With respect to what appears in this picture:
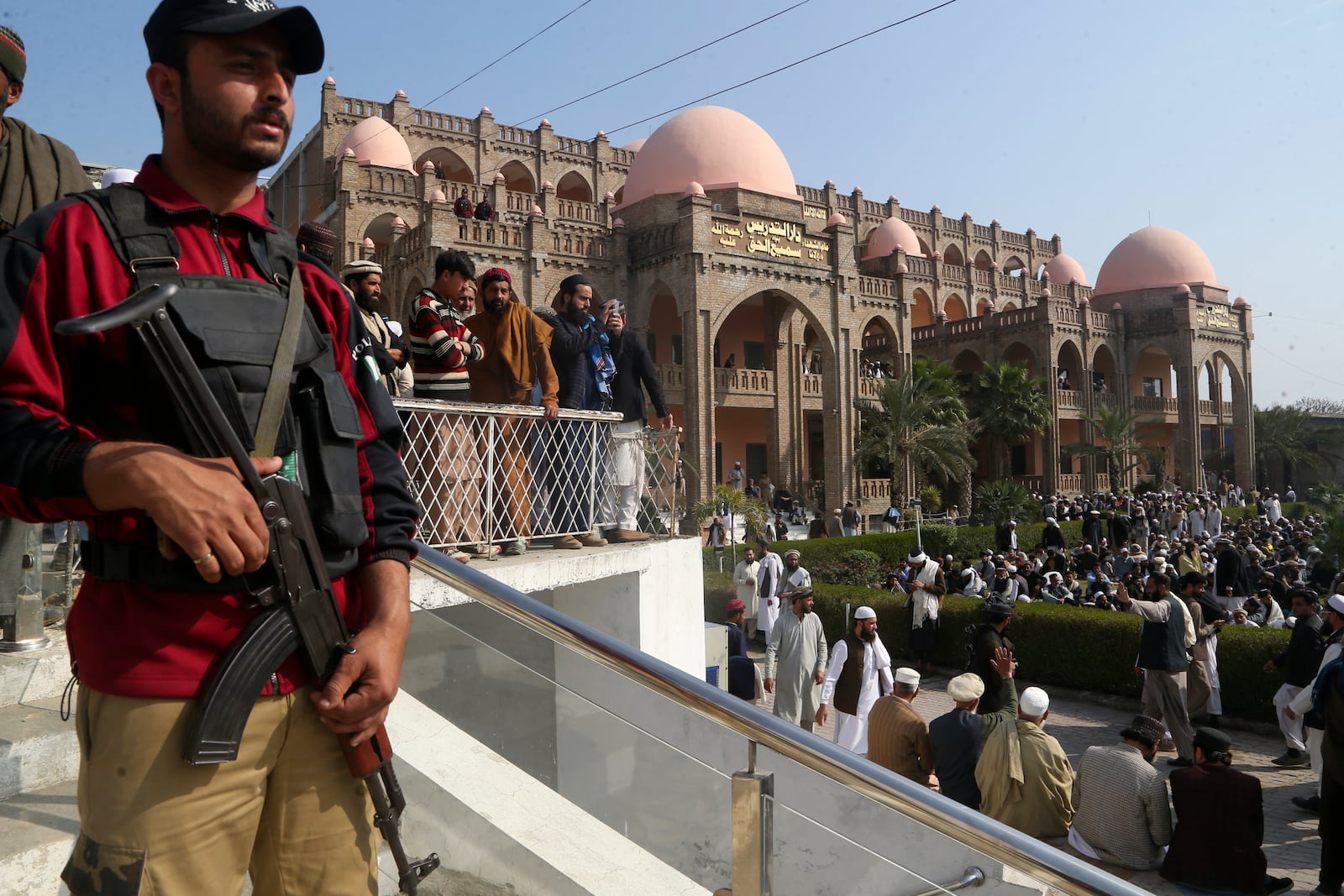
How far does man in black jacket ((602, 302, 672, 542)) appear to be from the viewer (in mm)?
6575

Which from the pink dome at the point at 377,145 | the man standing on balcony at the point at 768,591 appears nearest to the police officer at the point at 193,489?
the man standing on balcony at the point at 768,591

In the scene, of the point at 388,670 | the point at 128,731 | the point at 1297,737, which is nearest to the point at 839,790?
the point at 388,670

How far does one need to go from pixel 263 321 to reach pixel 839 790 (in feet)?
6.20

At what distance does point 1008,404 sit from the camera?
28625 millimetres

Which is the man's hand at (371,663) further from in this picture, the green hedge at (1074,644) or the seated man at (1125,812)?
the green hedge at (1074,644)

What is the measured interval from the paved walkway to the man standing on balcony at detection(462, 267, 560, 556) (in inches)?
163

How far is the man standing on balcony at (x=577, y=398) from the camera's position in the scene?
6168 mm

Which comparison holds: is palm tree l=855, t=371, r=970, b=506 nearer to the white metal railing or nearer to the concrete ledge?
the white metal railing

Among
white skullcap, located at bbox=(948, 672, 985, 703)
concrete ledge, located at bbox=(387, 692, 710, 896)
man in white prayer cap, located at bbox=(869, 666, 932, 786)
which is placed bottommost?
man in white prayer cap, located at bbox=(869, 666, 932, 786)

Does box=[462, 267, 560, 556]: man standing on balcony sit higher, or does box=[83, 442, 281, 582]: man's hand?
box=[462, 267, 560, 556]: man standing on balcony

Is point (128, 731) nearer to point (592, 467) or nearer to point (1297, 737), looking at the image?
point (592, 467)

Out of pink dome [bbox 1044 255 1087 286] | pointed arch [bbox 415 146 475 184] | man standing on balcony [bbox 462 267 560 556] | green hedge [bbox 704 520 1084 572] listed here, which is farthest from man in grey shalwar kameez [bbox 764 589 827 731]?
pink dome [bbox 1044 255 1087 286]

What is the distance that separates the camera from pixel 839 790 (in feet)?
8.00

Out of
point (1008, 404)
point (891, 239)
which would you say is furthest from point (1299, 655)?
point (891, 239)
